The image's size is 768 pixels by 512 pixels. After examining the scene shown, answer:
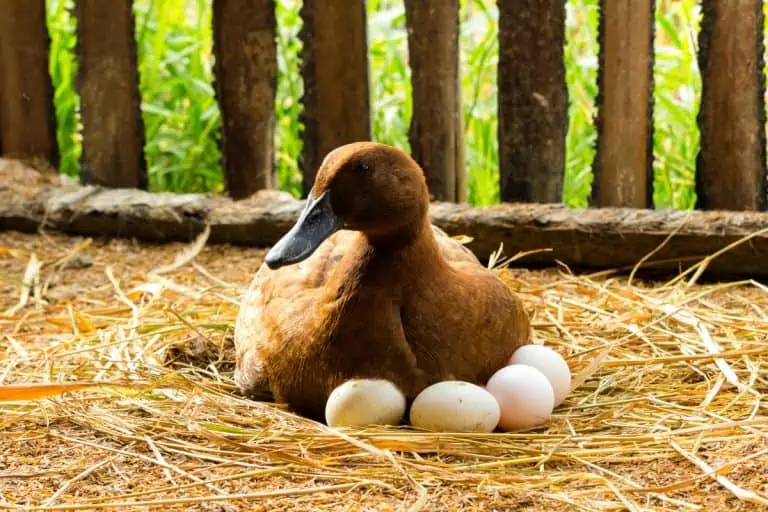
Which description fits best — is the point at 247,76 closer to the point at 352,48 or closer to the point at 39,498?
the point at 352,48

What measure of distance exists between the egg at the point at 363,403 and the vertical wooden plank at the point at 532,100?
1855mm

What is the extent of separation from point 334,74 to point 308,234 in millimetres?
1937

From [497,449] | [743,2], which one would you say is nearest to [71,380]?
[497,449]

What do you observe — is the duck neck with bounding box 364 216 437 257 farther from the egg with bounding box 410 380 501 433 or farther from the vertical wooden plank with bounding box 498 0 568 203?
the vertical wooden plank with bounding box 498 0 568 203

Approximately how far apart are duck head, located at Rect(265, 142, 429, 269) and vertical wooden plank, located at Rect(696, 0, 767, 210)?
6.03ft

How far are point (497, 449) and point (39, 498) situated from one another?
930 mm

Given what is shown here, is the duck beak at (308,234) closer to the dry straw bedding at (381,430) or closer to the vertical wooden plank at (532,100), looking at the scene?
the dry straw bedding at (381,430)

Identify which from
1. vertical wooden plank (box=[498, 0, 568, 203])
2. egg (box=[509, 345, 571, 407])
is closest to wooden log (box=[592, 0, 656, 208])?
vertical wooden plank (box=[498, 0, 568, 203])

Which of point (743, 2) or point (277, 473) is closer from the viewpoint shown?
point (277, 473)

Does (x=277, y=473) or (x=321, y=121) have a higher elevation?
(x=321, y=121)

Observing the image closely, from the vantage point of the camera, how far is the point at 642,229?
4.13 metres

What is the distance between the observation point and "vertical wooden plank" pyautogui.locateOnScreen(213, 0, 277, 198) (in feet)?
15.1

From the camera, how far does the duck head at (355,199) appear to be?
8.82ft

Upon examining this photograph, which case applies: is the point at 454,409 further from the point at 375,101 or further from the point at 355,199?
the point at 375,101
